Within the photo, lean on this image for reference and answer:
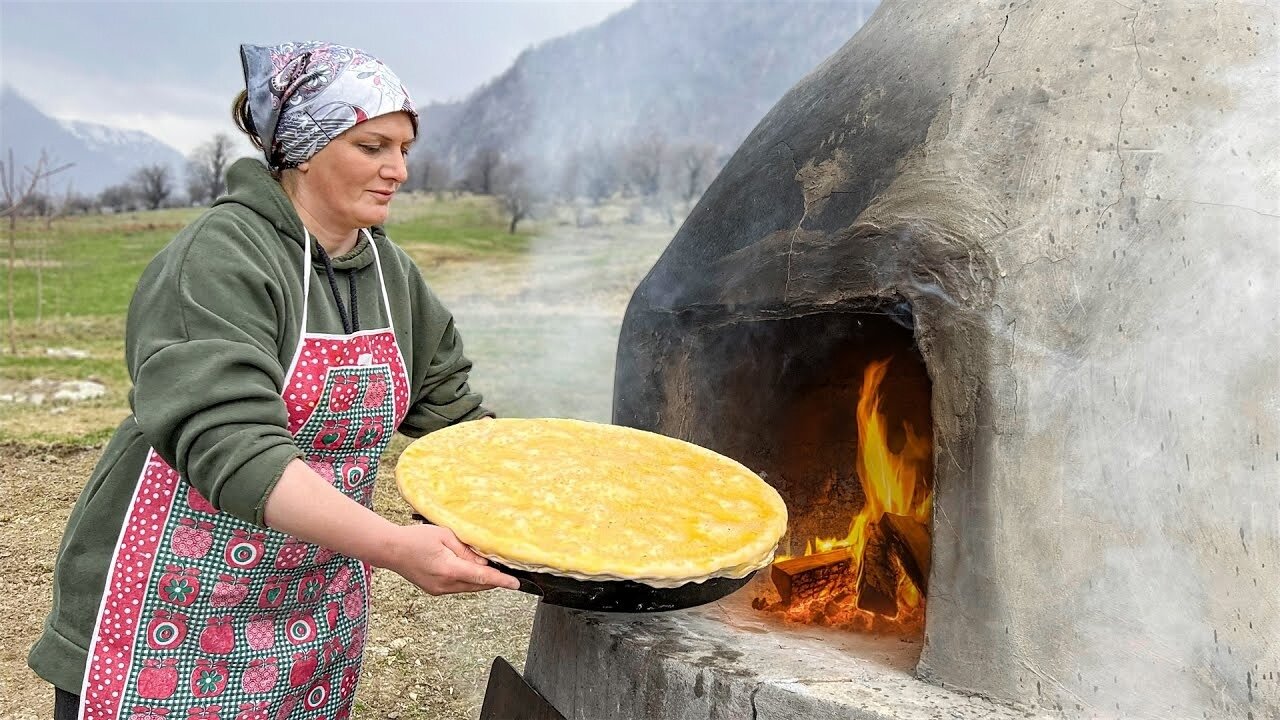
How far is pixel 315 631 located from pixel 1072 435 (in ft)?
5.21

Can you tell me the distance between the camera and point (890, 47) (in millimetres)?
2268

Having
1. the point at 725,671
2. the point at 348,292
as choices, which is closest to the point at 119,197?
the point at 348,292

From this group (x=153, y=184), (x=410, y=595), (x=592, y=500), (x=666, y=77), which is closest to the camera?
(x=592, y=500)

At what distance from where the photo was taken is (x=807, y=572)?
2.62 meters

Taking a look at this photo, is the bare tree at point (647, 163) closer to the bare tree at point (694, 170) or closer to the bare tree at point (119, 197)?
the bare tree at point (694, 170)

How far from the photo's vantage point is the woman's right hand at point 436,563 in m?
1.62

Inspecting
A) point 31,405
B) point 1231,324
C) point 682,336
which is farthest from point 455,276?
point 1231,324

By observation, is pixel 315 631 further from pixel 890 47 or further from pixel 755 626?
pixel 890 47

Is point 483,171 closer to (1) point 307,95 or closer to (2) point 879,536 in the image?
(2) point 879,536

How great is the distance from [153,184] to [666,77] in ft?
55.5

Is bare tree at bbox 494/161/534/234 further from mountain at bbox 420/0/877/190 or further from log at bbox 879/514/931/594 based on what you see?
log at bbox 879/514/931/594

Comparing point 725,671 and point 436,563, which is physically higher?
point 436,563

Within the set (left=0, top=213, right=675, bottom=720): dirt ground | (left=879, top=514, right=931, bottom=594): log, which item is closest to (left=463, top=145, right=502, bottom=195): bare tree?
(left=0, top=213, right=675, bottom=720): dirt ground

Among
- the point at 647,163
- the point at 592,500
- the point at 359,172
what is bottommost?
the point at 592,500
